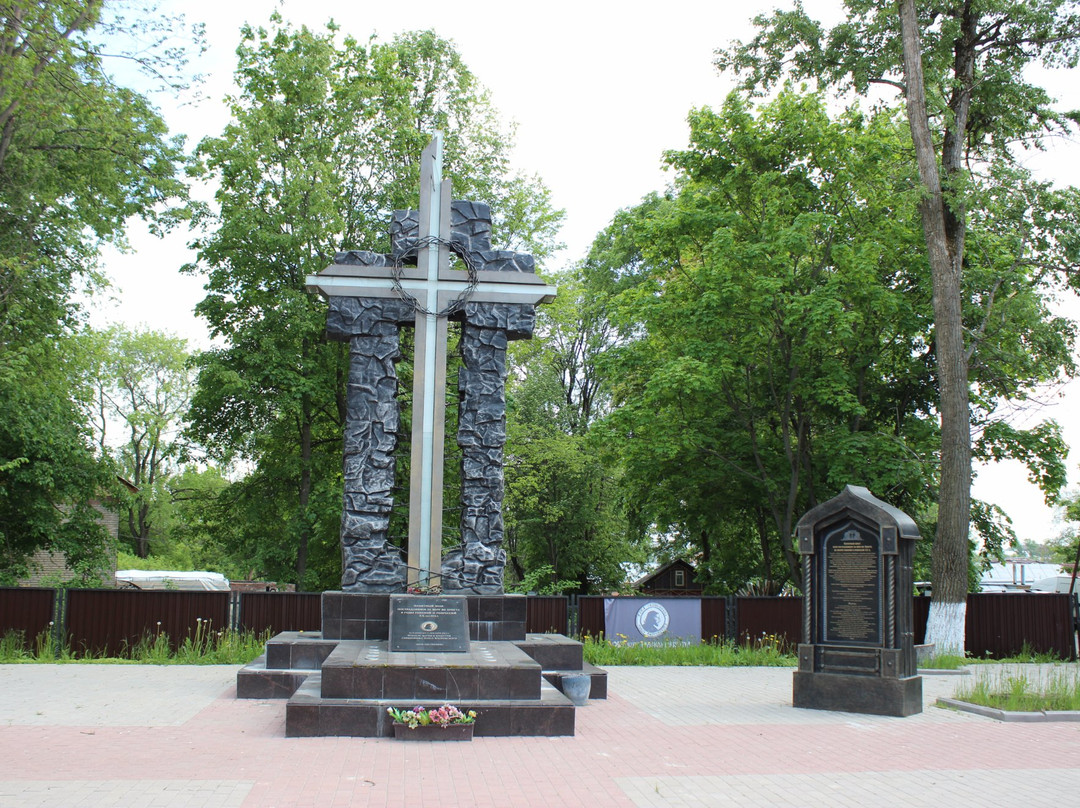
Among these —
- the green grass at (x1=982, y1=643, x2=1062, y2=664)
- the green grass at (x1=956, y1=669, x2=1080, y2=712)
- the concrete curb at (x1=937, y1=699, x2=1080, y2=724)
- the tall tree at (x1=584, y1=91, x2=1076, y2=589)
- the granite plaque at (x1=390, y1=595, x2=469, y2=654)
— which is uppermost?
the tall tree at (x1=584, y1=91, x2=1076, y2=589)

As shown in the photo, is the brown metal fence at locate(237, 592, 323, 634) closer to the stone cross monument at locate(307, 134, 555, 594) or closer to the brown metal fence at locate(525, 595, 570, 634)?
the brown metal fence at locate(525, 595, 570, 634)

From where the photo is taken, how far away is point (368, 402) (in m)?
11.8

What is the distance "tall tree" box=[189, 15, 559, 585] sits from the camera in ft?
68.1

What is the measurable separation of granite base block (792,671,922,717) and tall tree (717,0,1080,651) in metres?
8.13

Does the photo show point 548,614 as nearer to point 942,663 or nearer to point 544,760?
point 942,663

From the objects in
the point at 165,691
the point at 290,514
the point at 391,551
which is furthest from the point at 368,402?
the point at 290,514

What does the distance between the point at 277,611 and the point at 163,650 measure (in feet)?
6.69

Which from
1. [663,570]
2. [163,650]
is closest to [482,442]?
[163,650]

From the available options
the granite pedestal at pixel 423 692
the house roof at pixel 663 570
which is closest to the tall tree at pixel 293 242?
the granite pedestal at pixel 423 692

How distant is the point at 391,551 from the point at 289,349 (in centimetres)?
1065

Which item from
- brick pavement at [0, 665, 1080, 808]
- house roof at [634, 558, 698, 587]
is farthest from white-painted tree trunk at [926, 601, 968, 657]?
house roof at [634, 558, 698, 587]

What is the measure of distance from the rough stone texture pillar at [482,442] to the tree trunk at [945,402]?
31.0 feet

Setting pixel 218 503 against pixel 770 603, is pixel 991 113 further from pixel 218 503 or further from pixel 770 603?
pixel 218 503

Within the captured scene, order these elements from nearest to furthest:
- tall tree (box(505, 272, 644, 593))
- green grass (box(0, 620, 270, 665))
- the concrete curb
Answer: the concrete curb < green grass (box(0, 620, 270, 665)) < tall tree (box(505, 272, 644, 593))
